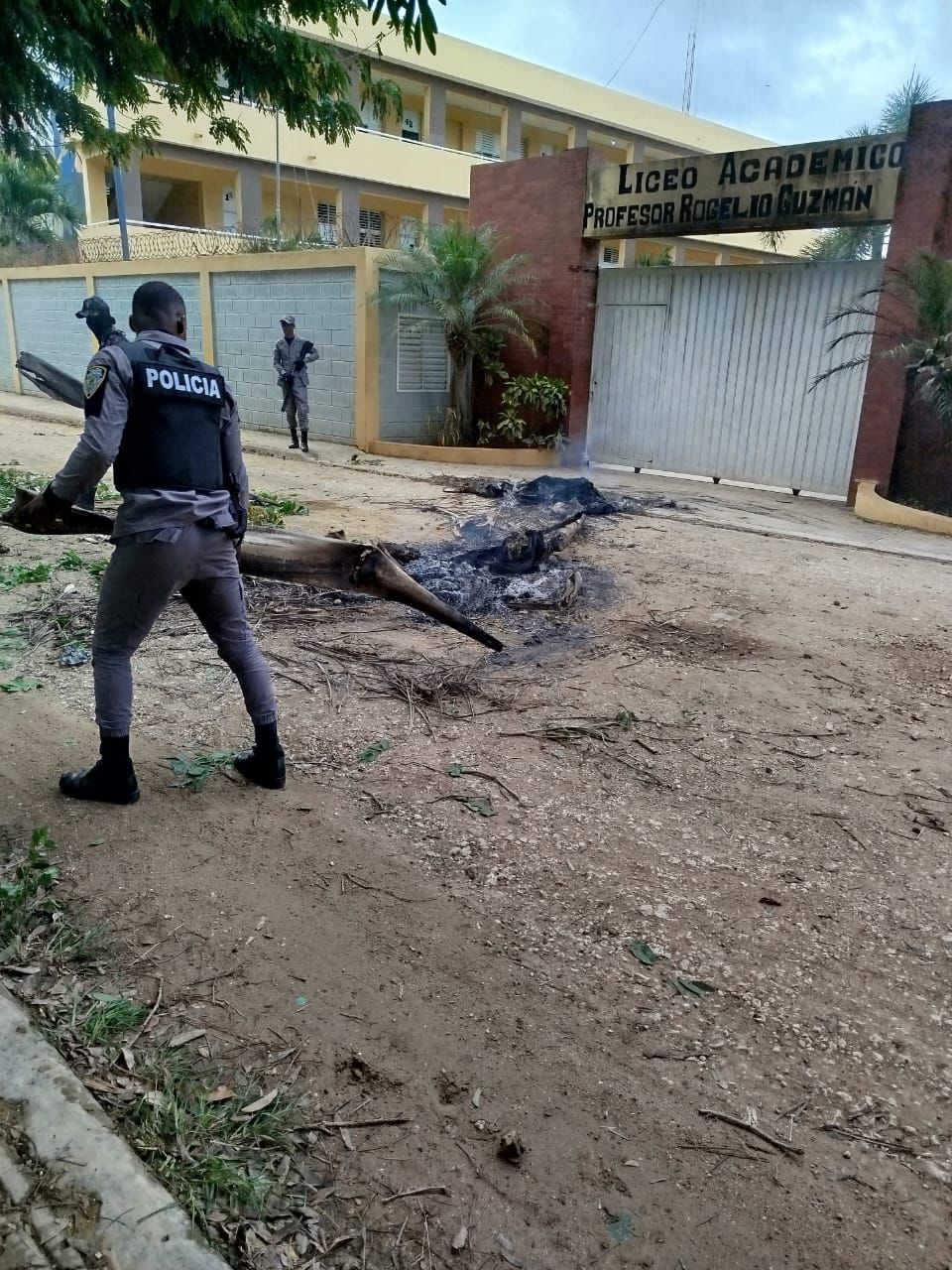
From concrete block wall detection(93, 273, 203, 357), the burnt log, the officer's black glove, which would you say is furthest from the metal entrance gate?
the officer's black glove

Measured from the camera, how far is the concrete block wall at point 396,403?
13.2 metres

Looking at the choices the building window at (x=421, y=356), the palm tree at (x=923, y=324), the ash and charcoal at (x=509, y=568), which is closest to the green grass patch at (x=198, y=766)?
the ash and charcoal at (x=509, y=568)

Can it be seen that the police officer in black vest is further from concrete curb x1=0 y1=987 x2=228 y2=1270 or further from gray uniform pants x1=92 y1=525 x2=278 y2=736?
concrete curb x1=0 y1=987 x2=228 y2=1270

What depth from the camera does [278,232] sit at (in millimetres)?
15555

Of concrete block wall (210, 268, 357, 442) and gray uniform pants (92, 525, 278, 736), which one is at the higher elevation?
concrete block wall (210, 268, 357, 442)

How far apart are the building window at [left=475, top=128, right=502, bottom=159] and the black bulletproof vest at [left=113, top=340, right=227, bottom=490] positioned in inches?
1176

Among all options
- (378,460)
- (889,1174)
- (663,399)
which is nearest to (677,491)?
(663,399)

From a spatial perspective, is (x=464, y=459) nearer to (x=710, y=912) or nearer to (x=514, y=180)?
(x=514, y=180)

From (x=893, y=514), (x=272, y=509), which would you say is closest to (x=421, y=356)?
(x=272, y=509)

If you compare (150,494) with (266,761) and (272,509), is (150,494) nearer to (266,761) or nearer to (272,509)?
(266,761)

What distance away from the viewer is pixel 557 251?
12.7 metres

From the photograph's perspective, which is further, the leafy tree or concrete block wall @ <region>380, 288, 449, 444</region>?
concrete block wall @ <region>380, 288, 449, 444</region>

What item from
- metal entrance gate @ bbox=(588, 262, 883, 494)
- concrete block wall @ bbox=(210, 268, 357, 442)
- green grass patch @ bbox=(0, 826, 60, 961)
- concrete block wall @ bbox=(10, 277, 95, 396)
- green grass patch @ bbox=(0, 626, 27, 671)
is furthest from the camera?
concrete block wall @ bbox=(10, 277, 95, 396)

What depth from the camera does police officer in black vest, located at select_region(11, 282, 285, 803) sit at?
291 centimetres
